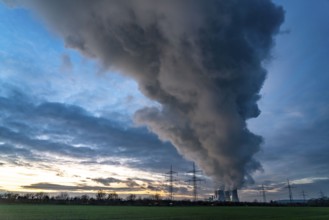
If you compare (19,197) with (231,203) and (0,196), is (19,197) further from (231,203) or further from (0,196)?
(231,203)

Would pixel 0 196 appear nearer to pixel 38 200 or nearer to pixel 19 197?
pixel 19 197

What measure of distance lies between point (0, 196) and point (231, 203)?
141 metres

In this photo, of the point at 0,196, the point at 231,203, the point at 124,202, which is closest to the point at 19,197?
the point at 0,196

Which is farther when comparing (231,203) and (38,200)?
(231,203)

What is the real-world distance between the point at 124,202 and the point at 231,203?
66484 mm

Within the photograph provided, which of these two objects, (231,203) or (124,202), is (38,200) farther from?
(231,203)

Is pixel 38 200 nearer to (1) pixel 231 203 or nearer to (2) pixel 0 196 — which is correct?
(2) pixel 0 196

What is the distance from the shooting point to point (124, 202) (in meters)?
A: 184

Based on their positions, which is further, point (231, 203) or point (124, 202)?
point (231, 203)

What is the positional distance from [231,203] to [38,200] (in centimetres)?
11629

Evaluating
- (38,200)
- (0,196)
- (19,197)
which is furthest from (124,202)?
(0,196)

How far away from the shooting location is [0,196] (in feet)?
627

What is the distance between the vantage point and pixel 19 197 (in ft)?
623

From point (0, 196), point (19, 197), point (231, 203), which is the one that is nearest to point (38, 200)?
point (19, 197)
